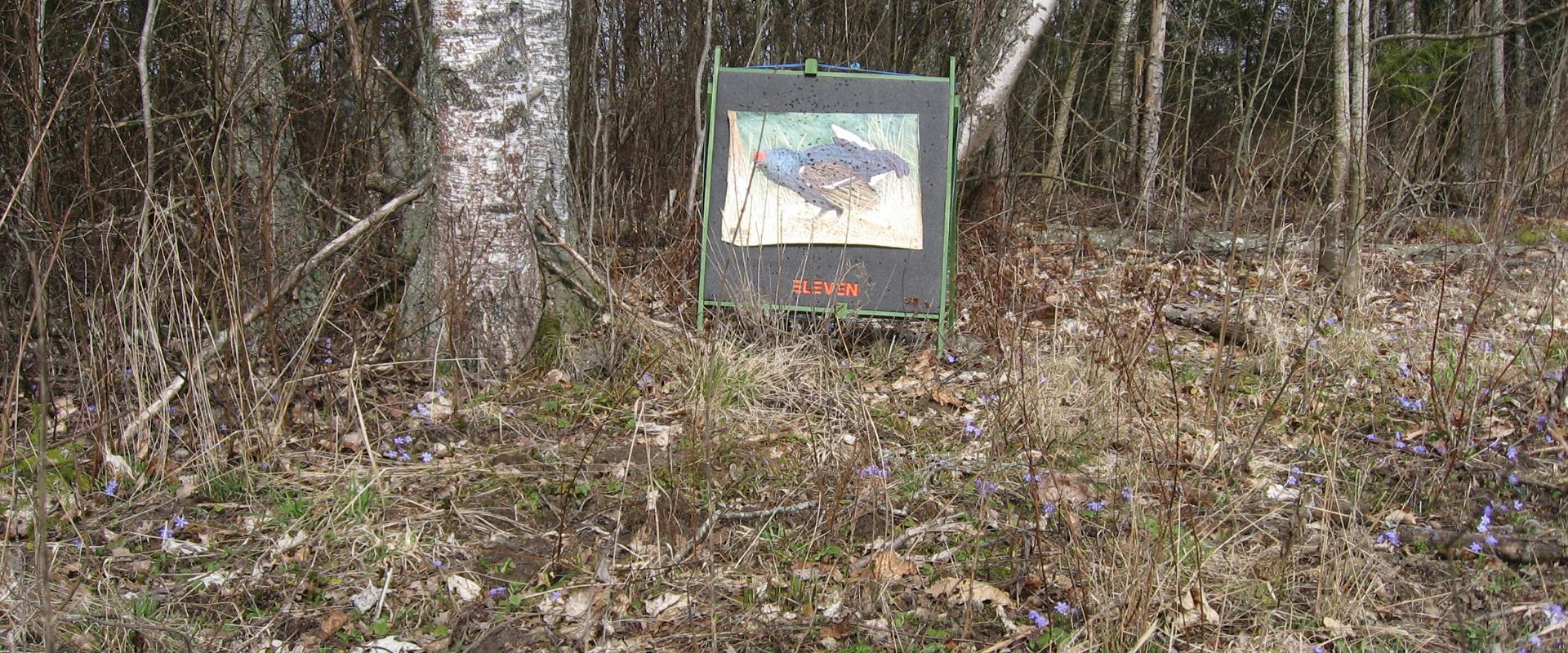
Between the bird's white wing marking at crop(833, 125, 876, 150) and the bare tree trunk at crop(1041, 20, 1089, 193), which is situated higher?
the bare tree trunk at crop(1041, 20, 1089, 193)

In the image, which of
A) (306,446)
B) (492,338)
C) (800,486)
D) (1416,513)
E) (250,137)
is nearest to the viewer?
(1416,513)

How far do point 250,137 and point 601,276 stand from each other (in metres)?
1.65

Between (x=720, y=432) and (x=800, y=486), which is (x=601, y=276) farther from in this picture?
(x=800, y=486)

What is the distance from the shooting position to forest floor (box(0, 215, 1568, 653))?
7.88 feet

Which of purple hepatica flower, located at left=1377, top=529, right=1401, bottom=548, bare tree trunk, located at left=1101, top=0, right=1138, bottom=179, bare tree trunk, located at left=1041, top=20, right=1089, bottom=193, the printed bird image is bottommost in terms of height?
purple hepatica flower, located at left=1377, top=529, right=1401, bottom=548

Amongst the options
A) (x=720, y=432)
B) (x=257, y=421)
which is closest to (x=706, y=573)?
(x=720, y=432)

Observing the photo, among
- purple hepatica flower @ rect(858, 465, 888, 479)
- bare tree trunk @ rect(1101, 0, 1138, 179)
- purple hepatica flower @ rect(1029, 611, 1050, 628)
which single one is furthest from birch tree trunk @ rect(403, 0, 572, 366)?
bare tree trunk @ rect(1101, 0, 1138, 179)

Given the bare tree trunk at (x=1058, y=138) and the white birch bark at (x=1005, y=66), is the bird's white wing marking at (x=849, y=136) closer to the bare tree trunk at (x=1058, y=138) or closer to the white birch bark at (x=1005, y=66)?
the white birch bark at (x=1005, y=66)

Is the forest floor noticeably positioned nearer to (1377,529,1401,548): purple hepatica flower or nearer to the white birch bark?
(1377,529,1401,548): purple hepatica flower

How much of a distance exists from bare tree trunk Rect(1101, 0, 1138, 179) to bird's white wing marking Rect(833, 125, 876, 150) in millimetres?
5502

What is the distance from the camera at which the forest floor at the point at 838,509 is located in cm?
240

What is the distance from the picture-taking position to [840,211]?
4.70m

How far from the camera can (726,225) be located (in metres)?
4.71

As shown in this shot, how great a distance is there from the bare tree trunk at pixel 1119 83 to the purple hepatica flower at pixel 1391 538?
7.20 metres
